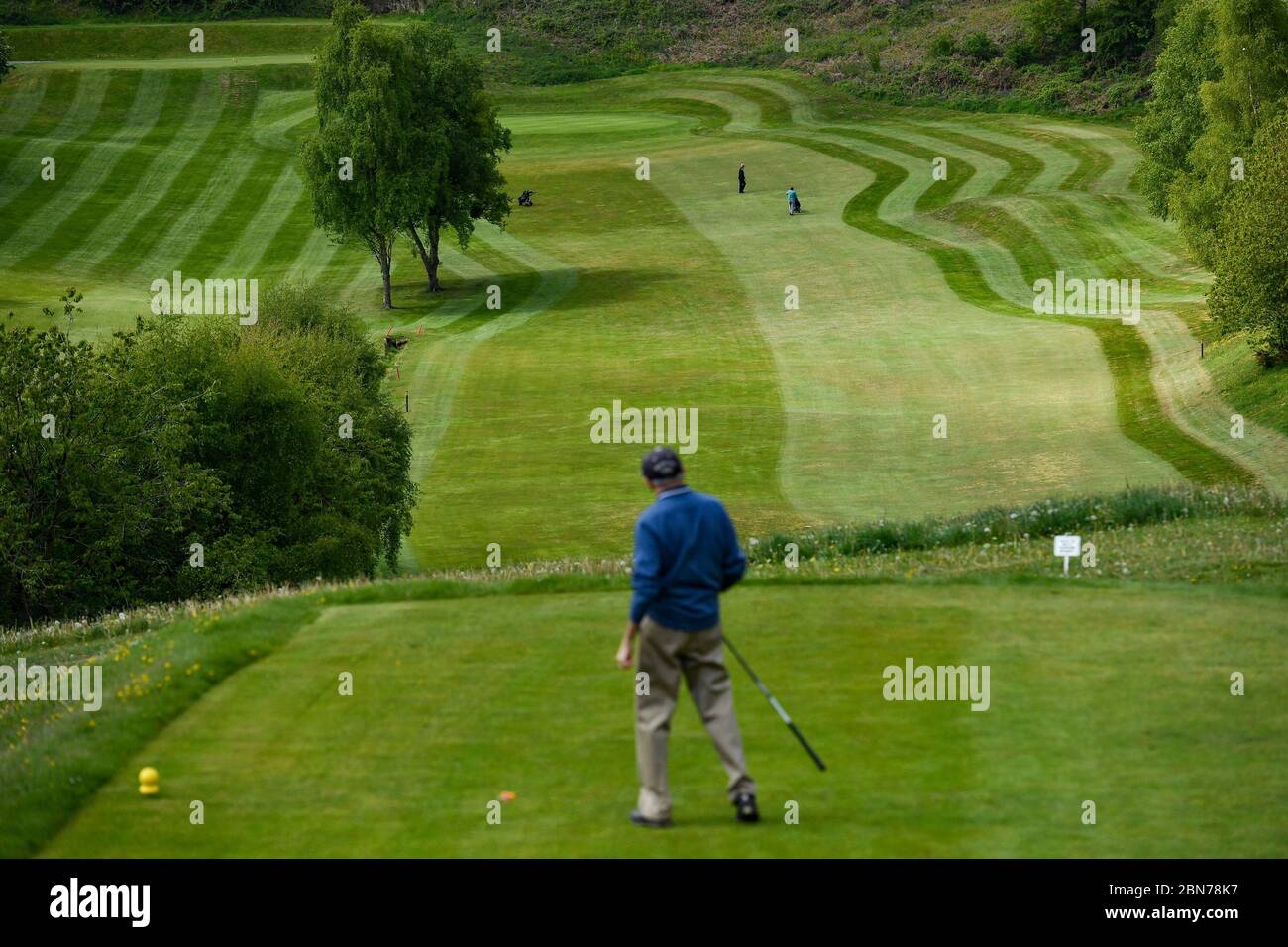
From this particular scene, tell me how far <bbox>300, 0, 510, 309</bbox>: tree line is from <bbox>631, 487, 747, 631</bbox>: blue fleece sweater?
7166cm

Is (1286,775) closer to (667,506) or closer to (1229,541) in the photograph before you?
(667,506)

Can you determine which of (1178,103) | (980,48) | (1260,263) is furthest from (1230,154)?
(980,48)

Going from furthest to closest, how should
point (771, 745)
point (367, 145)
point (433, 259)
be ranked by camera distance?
point (433, 259) → point (367, 145) → point (771, 745)

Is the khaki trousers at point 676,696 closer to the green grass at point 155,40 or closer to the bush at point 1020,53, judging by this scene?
the bush at point 1020,53

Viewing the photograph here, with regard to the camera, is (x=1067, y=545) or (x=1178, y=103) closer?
(x=1067, y=545)

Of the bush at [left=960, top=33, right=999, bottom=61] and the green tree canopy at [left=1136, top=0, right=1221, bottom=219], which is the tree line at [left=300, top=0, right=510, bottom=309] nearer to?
the green tree canopy at [left=1136, top=0, right=1221, bottom=219]

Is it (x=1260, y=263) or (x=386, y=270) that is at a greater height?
(x=1260, y=263)

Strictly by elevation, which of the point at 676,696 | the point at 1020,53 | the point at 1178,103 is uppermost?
the point at 1020,53

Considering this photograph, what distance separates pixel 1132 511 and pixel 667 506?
19.3m

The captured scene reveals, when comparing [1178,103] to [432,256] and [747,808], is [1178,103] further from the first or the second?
[747,808]

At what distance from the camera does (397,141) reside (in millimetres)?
86562

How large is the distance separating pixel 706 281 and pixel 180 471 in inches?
1923

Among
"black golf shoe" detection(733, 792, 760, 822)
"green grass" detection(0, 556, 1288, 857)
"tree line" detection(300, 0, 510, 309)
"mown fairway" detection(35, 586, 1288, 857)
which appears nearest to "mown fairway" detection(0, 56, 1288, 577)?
"tree line" detection(300, 0, 510, 309)

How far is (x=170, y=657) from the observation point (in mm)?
19219
